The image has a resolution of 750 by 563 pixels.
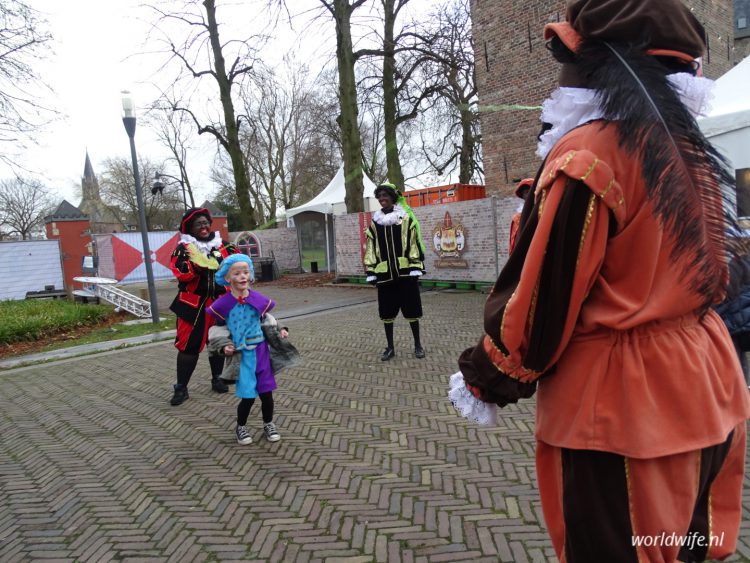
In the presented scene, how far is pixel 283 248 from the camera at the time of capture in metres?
21.1

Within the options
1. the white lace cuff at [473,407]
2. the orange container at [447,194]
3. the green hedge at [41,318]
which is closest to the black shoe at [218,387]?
the white lace cuff at [473,407]

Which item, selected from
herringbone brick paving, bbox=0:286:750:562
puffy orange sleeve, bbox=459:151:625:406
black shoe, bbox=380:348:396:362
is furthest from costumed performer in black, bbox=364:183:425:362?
puffy orange sleeve, bbox=459:151:625:406

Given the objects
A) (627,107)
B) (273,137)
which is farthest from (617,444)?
(273,137)

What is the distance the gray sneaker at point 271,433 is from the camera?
3.86 m

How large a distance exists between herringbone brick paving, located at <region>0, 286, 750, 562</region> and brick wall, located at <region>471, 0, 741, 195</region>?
9693 millimetres

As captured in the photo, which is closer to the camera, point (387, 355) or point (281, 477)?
point (281, 477)

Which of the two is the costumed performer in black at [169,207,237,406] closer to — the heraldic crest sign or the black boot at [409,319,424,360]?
the black boot at [409,319,424,360]

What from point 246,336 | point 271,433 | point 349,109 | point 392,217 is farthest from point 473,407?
point 349,109

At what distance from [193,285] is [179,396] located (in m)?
1.13

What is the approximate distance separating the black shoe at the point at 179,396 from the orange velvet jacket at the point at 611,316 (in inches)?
177

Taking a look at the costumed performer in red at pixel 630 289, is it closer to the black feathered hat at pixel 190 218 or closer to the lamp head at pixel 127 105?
the black feathered hat at pixel 190 218

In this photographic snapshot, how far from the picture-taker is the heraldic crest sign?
1162cm

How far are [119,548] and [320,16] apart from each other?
1450 centimetres

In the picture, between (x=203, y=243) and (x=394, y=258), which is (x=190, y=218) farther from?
(x=394, y=258)
